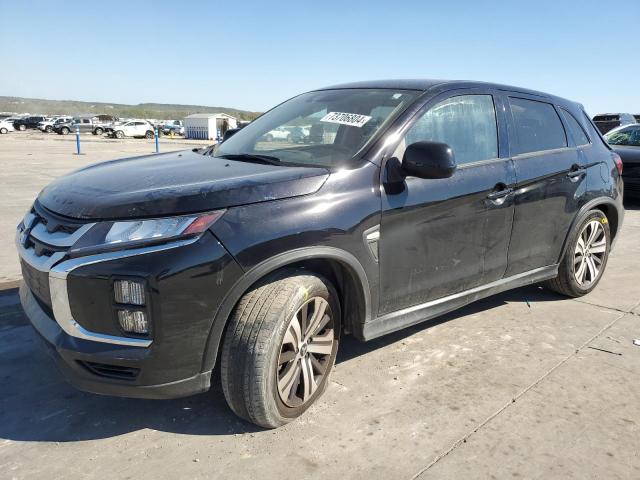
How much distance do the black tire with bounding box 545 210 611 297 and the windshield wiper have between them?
2.58 m

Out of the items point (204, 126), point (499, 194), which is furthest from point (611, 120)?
point (204, 126)

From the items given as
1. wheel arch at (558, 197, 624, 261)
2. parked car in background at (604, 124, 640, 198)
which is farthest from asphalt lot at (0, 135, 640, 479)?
parked car in background at (604, 124, 640, 198)

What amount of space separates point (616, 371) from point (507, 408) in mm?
969

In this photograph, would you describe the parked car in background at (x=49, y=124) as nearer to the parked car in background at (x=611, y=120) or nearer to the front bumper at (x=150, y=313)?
the parked car in background at (x=611, y=120)

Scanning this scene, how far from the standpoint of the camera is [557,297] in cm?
473

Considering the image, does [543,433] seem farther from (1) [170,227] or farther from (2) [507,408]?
(1) [170,227]

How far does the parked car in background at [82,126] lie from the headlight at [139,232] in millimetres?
52640

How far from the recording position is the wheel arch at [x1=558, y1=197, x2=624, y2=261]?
14.1ft

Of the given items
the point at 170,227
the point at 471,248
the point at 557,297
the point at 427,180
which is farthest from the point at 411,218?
the point at 557,297

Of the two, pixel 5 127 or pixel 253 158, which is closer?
pixel 253 158

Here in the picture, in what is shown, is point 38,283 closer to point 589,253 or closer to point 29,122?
point 589,253

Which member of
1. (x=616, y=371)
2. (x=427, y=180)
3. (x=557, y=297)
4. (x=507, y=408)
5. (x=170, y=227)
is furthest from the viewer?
(x=557, y=297)

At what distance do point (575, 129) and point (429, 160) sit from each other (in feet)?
7.51

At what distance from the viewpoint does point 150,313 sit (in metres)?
2.26
